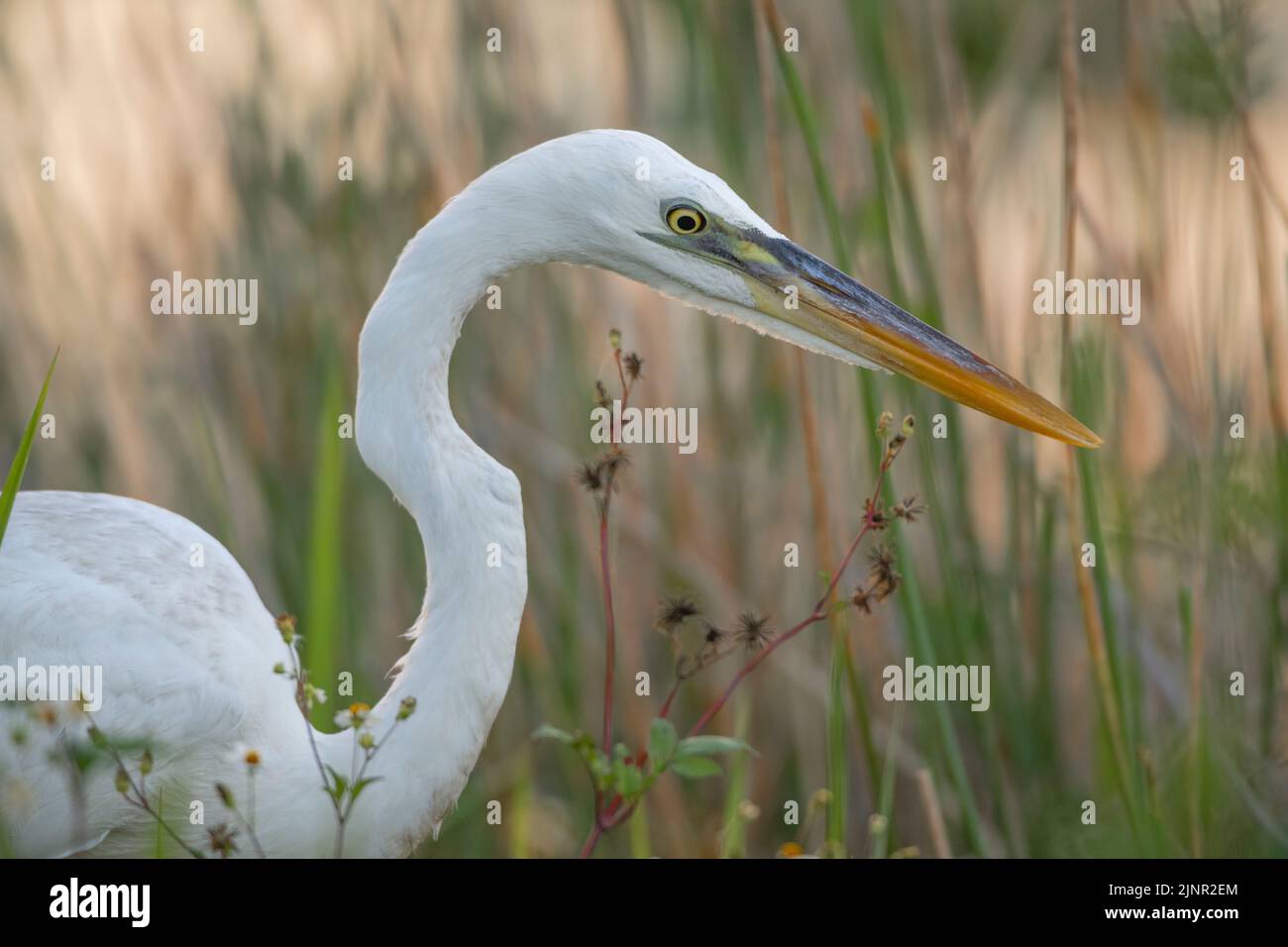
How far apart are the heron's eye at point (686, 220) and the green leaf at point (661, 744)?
0.63 m

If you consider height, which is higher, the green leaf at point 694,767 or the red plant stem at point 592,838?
the green leaf at point 694,767

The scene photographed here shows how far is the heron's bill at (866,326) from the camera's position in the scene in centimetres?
169

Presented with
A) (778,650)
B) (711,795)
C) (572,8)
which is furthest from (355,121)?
(711,795)

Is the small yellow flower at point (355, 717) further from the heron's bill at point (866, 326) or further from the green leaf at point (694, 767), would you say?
the heron's bill at point (866, 326)

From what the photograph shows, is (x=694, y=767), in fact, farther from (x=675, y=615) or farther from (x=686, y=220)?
(x=686, y=220)

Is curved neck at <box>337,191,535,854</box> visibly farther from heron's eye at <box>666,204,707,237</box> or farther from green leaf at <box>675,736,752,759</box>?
green leaf at <box>675,736,752,759</box>

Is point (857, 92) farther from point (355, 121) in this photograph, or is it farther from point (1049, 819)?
point (1049, 819)

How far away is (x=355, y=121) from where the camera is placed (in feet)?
8.61

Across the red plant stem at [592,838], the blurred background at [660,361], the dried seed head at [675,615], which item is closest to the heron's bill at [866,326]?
the dried seed head at [675,615]

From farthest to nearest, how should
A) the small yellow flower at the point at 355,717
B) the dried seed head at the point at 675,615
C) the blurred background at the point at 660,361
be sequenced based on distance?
the blurred background at the point at 660,361 < the dried seed head at the point at 675,615 < the small yellow flower at the point at 355,717

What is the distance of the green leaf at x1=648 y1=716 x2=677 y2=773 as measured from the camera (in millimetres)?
1443

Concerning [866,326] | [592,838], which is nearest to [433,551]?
[592,838]
